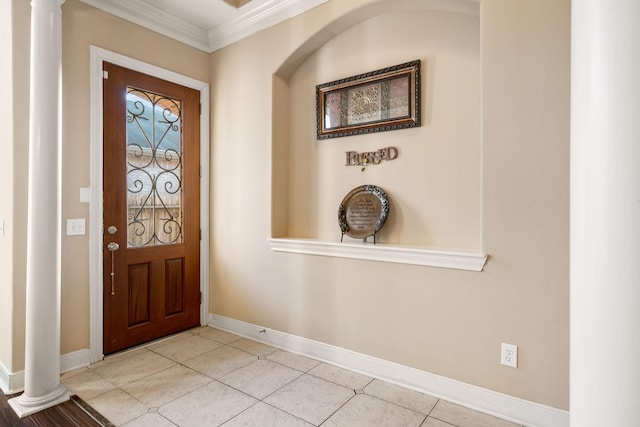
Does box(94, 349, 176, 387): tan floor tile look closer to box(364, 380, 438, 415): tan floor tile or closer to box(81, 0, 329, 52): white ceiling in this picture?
box(364, 380, 438, 415): tan floor tile

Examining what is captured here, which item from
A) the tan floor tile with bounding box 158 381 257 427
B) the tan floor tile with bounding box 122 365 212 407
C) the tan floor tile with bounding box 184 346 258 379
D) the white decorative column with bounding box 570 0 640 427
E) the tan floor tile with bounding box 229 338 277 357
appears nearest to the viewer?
the white decorative column with bounding box 570 0 640 427

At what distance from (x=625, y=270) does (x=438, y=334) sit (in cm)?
162

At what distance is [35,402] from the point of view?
2.06 m

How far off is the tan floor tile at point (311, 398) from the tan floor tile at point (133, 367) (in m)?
1.00

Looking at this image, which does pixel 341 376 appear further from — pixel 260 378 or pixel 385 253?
pixel 385 253

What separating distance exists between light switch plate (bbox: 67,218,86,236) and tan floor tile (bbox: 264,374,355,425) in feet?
6.12

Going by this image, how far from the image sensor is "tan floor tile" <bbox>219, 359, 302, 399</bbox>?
7.52 feet

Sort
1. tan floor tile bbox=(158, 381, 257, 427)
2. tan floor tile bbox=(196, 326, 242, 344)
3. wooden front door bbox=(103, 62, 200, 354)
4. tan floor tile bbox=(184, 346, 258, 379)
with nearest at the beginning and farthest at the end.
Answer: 1. tan floor tile bbox=(158, 381, 257, 427)
2. tan floor tile bbox=(184, 346, 258, 379)
3. wooden front door bbox=(103, 62, 200, 354)
4. tan floor tile bbox=(196, 326, 242, 344)

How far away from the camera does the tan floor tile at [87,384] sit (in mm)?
2236

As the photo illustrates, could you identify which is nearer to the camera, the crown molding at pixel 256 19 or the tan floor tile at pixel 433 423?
the tan floor tile at pixel 433 423

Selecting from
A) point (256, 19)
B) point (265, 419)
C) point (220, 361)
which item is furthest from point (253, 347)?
point (256, 19)

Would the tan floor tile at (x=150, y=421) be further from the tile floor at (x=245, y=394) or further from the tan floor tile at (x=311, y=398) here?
the tan floor tile at (x=311, y=398)

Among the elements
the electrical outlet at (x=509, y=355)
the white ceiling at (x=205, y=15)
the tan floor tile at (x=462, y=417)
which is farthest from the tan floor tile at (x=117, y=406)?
the white ceiling at (x=205, y=15)

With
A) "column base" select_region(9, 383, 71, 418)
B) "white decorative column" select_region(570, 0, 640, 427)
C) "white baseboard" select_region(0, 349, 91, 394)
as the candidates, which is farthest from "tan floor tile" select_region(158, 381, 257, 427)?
"white decorative column" select_region(570, 0, 640, 427)
